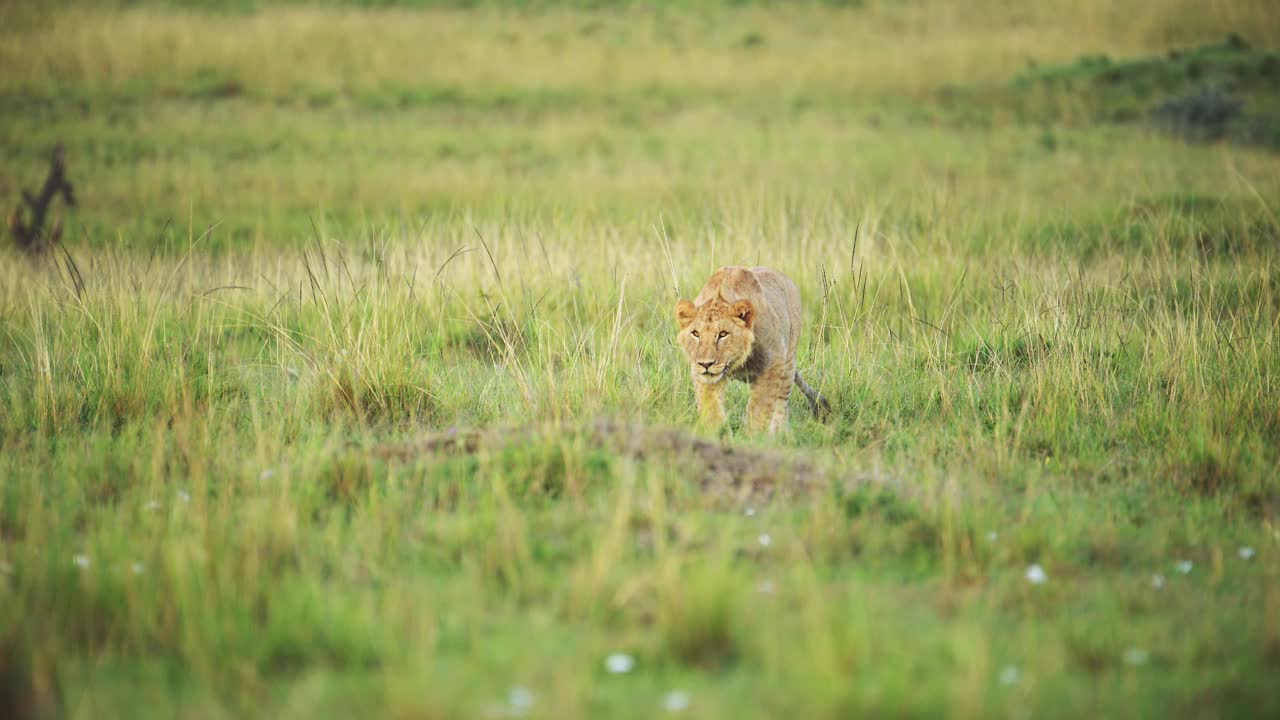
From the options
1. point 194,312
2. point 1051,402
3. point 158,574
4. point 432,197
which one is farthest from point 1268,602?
point 432,197

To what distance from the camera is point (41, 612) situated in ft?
12.5

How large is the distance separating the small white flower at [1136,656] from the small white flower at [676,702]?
1445 millimetres

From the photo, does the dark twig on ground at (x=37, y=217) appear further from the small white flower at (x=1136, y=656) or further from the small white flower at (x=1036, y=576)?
the small white flower at (x=1136, y=656)

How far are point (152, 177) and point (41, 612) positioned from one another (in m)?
15.4

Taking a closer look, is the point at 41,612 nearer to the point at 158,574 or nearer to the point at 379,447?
the point at 158,574

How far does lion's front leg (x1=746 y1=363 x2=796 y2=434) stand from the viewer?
650 cm

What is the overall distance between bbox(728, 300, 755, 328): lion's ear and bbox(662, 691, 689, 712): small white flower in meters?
3.14

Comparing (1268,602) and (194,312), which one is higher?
(1268,602)

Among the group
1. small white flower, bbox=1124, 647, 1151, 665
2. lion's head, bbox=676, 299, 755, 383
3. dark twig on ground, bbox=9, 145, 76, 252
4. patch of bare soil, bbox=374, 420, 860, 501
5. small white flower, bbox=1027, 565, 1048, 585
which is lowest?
dark twig on ground, bbox=9, 145, 76, 252

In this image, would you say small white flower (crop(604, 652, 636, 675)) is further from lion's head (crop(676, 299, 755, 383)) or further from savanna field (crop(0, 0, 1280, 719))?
lion's head (crop(676, 299, 755, 383))

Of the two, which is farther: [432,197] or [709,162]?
[709,162]

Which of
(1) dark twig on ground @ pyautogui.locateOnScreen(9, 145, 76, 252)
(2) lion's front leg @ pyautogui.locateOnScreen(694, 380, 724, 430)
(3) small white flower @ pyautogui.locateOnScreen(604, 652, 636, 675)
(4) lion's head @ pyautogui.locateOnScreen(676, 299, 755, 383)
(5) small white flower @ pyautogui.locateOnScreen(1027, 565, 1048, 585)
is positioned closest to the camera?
(3) small white flower @ pyautogui.locateOnScreen(604, 652, 636, 675)

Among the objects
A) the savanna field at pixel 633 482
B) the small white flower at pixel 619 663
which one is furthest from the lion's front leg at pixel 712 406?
the small white flower at pixel 619 663

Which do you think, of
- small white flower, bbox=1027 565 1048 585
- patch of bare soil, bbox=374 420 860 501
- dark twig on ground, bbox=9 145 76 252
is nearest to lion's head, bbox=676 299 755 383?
patch of bare soil, bbox=374 420 860 501
